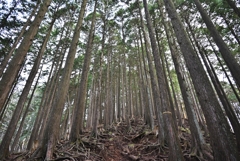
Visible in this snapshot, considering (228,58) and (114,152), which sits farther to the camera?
(114,152)

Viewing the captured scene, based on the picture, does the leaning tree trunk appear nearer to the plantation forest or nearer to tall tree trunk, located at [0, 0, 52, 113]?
the plantation forest

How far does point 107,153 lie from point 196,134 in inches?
163

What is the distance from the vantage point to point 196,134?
4.63m

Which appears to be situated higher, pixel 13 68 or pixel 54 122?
pixel 13 68

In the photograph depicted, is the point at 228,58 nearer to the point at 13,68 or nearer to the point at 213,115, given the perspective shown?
the point at 213,115

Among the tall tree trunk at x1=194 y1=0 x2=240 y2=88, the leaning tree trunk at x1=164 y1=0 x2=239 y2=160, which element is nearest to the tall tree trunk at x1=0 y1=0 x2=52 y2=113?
the leaning tree trunk at x1=164 y1=0 x2=239 y2=160

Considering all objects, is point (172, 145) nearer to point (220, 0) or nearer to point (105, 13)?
point (220, 0)

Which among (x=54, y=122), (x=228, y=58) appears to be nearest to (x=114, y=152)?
(x=54, y=122)

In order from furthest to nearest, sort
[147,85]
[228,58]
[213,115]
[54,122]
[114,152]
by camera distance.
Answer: [147,85] → [114,152] → [228,58] → [54,122] → [213,115]

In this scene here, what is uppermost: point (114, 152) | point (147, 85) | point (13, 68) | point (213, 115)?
point (147, 85)

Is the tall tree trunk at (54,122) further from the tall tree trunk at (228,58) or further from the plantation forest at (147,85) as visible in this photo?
the tall tree trunk at (228,58)

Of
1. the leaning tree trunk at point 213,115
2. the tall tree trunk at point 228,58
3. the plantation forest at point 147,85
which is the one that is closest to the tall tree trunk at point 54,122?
the plantation forest at point 147,85

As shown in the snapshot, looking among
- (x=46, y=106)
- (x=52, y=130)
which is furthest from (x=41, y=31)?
(x=52, y=130)

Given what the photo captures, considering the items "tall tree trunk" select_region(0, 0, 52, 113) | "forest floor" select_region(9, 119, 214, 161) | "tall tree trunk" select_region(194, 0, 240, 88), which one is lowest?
"forest floor" select_region(9, 119, 214, 161)
